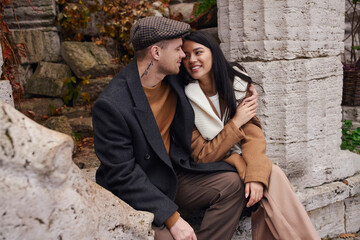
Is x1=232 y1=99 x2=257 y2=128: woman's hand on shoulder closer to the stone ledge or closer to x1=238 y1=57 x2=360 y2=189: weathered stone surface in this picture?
x1=238 y1=57 x2=360 y2=189: weathered stone surface

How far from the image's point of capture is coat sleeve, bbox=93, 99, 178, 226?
76.6 inches

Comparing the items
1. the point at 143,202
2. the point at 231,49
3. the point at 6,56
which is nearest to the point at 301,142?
the point at 231,49

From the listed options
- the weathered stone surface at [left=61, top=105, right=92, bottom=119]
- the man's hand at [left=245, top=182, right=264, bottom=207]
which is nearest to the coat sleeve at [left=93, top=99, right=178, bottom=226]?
the man's hand at [left=245, top=182, right=264, bottom=207]

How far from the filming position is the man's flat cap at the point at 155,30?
6.73 feet

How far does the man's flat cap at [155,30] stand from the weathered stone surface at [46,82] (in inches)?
132

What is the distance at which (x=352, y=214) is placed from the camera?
11.1 feet

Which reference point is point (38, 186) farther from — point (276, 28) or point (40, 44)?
point (40, 44)

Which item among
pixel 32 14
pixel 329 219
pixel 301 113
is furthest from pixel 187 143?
pixel 32 14

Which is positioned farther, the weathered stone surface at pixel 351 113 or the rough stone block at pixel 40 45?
the rough stone block at pixel 40 45

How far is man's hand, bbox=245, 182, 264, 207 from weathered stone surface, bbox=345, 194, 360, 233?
1569 mm

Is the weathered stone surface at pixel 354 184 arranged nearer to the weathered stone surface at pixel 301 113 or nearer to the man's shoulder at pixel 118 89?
the weathered stone surface at pixel 301 113

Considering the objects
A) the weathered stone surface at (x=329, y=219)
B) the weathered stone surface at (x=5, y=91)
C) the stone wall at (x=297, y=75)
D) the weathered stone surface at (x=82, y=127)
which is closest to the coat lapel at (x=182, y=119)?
the stone wall at (x=297, y=75)

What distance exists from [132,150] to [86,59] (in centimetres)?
355

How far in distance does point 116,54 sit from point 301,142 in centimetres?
356
